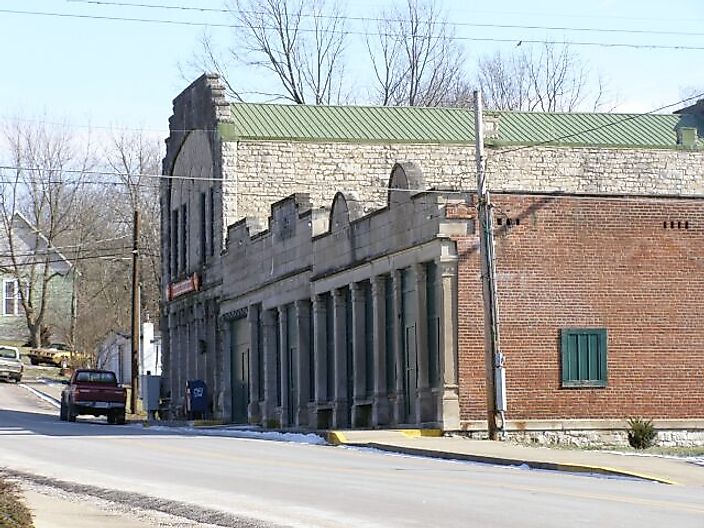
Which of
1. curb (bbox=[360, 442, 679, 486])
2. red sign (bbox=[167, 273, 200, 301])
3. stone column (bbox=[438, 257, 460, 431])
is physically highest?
red sign (bbox=[167, 273, 200, 301])

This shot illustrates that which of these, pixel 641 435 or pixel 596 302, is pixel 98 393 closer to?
pixel 596 302

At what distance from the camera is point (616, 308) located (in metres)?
35.7

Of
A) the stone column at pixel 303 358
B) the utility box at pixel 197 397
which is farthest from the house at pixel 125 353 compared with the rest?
the stone column at pixel 303 358

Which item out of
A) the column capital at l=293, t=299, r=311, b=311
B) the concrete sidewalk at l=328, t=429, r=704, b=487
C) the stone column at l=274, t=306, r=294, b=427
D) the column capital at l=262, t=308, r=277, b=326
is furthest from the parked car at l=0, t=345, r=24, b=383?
Result: the concrete sidewalk at l=328, t=429, r=704, b=487

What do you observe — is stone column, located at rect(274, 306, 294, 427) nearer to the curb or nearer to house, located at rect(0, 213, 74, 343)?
the curb

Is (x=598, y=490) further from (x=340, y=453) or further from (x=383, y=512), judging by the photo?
(x=340, y=453)

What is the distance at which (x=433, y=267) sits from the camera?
3556 cm

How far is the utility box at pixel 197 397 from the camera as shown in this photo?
54406mm

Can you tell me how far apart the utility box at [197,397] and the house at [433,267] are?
54 centimetres

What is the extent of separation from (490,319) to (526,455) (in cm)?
657

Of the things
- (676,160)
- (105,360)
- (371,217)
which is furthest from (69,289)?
(371,217)

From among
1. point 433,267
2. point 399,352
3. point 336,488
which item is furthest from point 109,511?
point 399,352

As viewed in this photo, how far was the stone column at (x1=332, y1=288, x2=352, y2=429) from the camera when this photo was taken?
1624 inches

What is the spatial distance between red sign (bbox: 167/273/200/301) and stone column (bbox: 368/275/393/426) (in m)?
19.7
